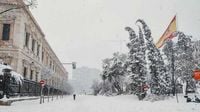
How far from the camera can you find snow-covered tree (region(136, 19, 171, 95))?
4144 centimetres

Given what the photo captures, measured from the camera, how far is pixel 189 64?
4288cm

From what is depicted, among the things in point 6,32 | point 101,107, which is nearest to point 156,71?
point 6,32

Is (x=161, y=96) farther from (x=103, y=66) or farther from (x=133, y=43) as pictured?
(x=103, y=66)

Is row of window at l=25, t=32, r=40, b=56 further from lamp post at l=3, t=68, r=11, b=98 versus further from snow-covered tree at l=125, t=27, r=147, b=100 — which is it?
lamp post at l=3, t=68, r=11, b=98

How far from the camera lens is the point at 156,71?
4206cm

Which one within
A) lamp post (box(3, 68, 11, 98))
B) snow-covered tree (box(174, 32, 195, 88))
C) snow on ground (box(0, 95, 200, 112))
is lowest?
snow on ground (box(0, 95, 200, 112))

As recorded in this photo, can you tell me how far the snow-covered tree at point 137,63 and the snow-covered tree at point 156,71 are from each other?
2404mm

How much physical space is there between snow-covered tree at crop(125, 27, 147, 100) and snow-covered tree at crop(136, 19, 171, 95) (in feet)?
7.89

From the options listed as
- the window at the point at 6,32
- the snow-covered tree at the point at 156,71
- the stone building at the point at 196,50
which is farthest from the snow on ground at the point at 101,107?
the stone building at the point at 196,50

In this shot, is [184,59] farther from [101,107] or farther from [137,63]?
[101,107]

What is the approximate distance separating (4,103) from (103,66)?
58.3 m

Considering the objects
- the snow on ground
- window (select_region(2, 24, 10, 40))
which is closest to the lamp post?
the snow on ground

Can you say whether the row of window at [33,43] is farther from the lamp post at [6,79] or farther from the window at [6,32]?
the lamp post at [6,79]

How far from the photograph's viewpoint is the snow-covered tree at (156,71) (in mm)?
41438
